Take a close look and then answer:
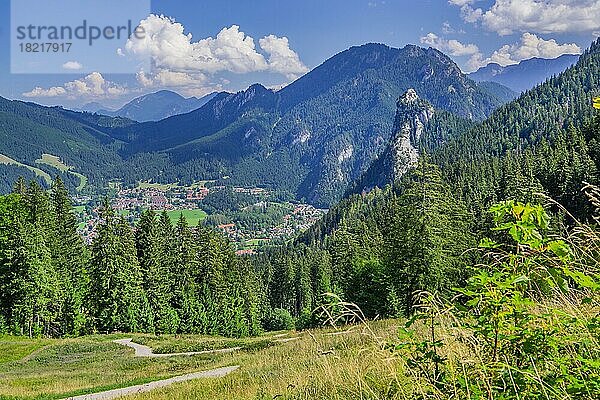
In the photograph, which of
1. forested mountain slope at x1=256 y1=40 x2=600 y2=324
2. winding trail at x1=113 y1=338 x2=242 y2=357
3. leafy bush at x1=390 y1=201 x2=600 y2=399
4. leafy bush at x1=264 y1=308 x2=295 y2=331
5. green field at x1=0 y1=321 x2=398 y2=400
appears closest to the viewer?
leafy bush at x1=390 y1=201 x2=600 y2=399

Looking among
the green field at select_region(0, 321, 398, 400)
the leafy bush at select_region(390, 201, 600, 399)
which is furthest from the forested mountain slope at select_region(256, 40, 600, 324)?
the green field at select_region(0, 321, 398, 400)

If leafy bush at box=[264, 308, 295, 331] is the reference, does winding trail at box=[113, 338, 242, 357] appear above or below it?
above

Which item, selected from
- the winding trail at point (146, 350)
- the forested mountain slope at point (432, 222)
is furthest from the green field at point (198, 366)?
the forested mountain slope at point (432, 222)

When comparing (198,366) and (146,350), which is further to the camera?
(146,350)

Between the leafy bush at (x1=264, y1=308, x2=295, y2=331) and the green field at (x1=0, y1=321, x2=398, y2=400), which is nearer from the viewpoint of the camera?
the green field at (x1=0, y1=321, x2=398, y2=400)

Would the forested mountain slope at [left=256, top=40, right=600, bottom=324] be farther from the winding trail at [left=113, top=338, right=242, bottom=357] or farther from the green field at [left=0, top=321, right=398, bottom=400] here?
the winding trail at [left=113, top=338, right=242, bottom=357]

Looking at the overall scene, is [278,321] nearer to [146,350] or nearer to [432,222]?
[146,350]

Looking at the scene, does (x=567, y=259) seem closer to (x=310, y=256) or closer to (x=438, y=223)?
(x=438, y=223)

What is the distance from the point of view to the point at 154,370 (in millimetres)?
21594

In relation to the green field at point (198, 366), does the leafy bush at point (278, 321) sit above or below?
below

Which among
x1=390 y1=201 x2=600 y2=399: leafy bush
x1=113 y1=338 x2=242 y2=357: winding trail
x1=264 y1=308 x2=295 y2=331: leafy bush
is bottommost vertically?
x1=264 y1=308 x2=295 y2=331: leafy bush

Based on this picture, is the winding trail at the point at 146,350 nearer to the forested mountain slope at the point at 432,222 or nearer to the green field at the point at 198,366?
the green field at the point at 198,366

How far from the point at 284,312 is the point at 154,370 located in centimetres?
5315

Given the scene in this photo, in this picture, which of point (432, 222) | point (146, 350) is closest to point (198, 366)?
point (146, 350)
